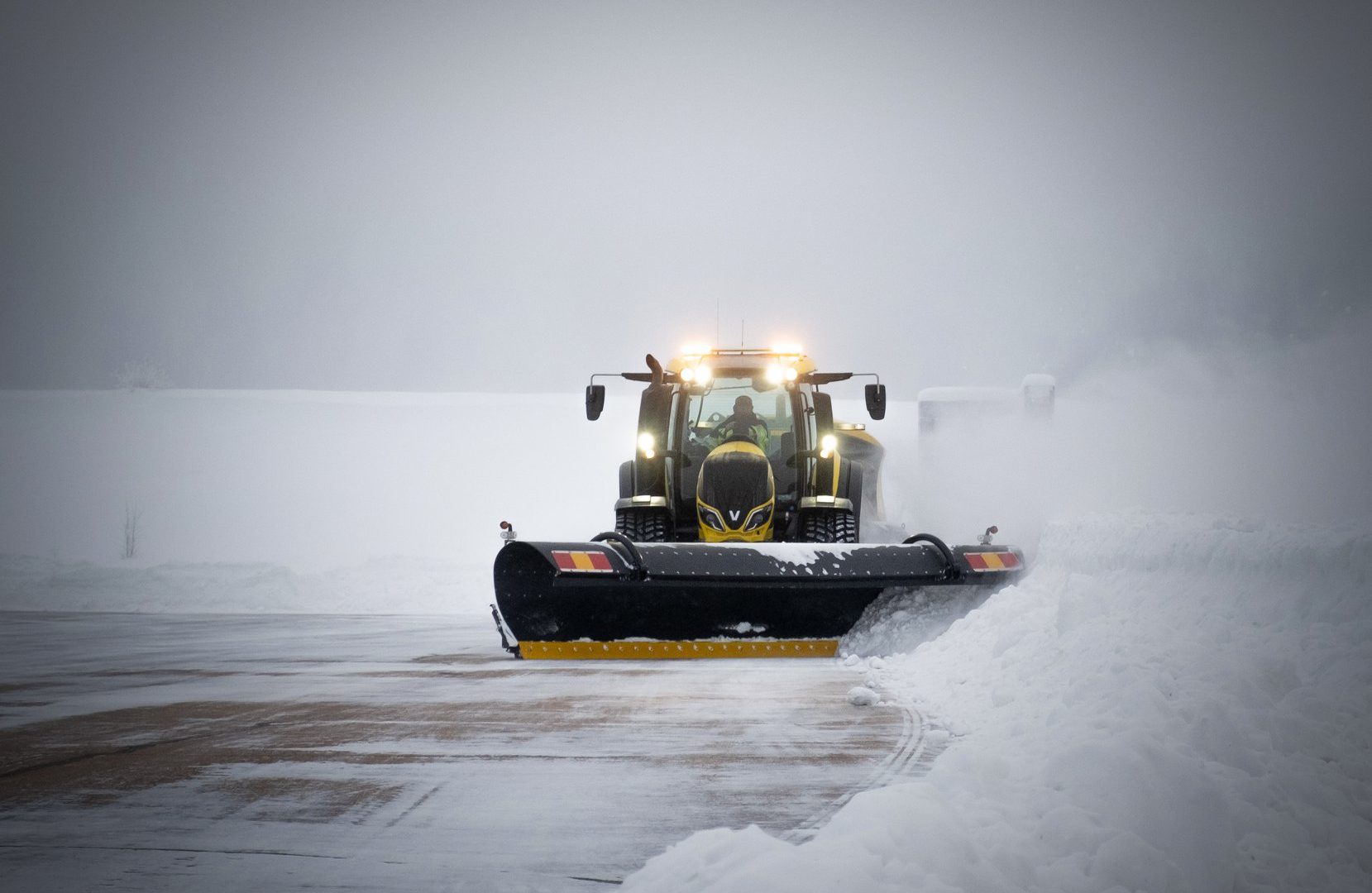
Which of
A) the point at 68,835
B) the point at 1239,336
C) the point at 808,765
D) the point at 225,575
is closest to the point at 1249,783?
the point at 808,765

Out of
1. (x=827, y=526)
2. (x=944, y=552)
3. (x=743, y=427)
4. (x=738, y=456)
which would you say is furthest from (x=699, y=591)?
(x=743, y=427)

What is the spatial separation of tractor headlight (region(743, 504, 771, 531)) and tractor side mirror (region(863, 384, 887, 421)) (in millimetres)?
1154

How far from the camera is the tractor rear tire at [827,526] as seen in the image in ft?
31.2

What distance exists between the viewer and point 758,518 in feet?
31.3

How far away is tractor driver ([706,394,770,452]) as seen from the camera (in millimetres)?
10016

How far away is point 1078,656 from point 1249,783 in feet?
6.73

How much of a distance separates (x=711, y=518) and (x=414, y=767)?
5219mm

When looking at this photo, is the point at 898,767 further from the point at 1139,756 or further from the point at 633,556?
the point at 633,556

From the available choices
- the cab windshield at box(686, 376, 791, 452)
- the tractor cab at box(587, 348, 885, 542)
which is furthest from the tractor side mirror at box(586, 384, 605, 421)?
the cab windshield at box(686, 376, 791, 452)

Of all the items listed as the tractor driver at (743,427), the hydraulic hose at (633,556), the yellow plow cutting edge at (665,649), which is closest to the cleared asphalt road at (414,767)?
the yellow plow cutting edge at (665,649)

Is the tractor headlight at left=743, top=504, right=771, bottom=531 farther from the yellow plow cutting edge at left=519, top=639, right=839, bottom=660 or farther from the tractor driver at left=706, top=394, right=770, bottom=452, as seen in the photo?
the yellow plow cutting edge at left=519, top=639, right=839, bottom=660

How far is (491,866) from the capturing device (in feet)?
10.6

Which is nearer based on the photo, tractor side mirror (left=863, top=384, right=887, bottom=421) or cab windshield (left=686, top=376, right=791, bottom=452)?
tractor side mirror (left=863, top=384, right=887, bottom=421)

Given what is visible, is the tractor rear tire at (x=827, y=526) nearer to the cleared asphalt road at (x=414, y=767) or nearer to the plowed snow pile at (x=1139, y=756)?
the cleared asphalt road at (x=414, y=767)
